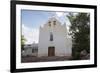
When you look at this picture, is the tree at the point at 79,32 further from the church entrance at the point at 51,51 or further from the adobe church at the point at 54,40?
the church entrance at the point at 51,51

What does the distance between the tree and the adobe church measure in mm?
67

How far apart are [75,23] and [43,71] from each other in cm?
64

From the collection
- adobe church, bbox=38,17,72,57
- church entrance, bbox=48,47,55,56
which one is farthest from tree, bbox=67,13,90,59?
church entrance, bbox=48,47,55,56

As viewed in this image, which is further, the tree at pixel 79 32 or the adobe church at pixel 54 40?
the tree at pixel 79 32

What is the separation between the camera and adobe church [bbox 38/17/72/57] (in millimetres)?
2014

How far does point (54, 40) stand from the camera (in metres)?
2.05

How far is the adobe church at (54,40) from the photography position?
6.61 feet

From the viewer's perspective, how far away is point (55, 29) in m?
2.05

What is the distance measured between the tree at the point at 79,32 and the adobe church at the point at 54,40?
0.07 meters

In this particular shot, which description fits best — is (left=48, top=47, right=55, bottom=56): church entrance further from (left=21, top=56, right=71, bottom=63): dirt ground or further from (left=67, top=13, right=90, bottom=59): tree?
(left=67, top=13, right=90, bottom=59): tree

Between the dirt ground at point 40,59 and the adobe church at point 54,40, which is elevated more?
the adobe church at point 54,40

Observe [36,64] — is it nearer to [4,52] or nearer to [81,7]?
[4,52]

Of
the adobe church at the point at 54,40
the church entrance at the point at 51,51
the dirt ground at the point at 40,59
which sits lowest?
the dirt ground at the point at 40,59

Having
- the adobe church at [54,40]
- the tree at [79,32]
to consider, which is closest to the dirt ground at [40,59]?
the adobe church at [54,40]
